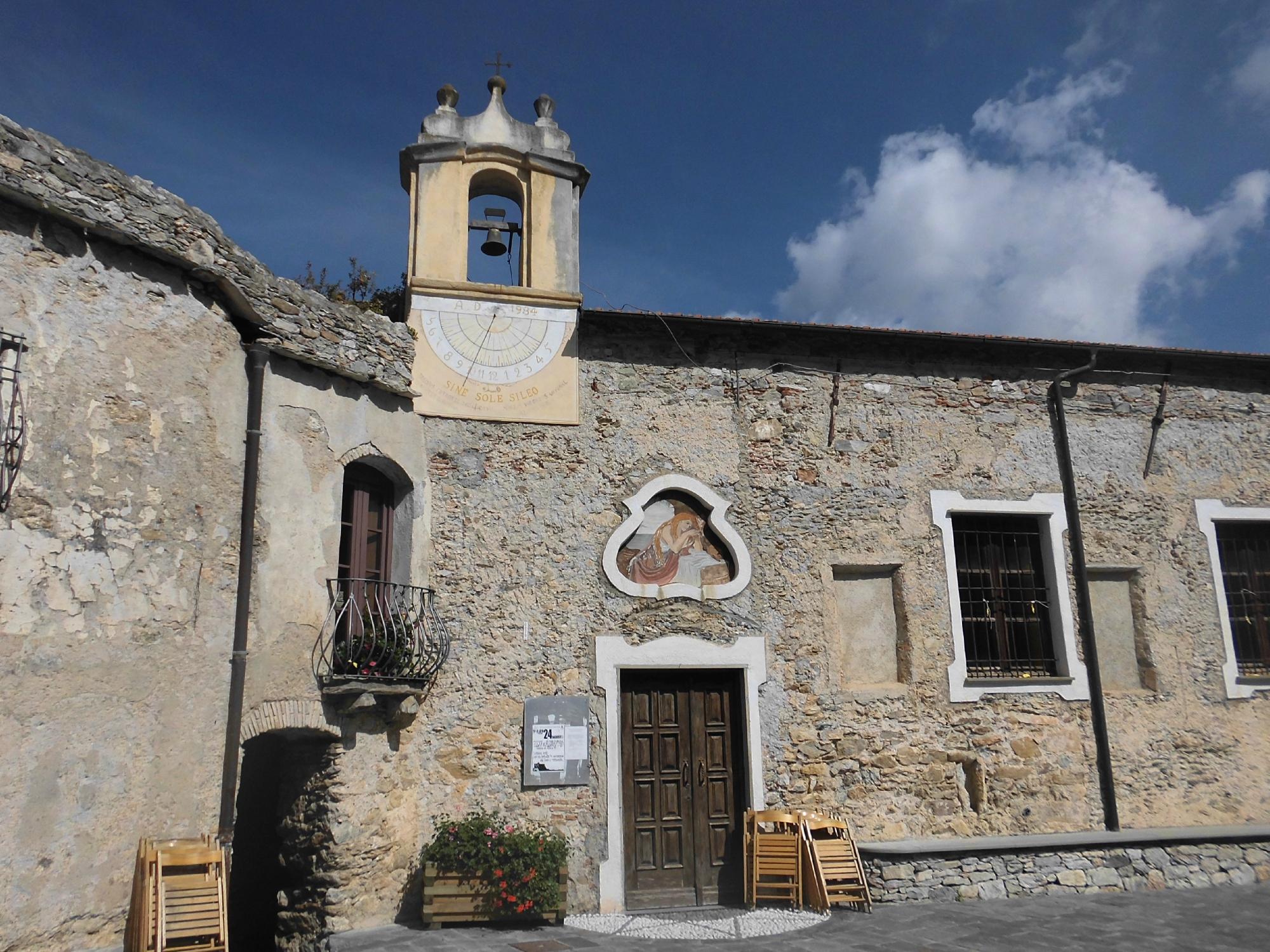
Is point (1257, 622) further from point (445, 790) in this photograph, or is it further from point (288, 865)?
point (288, 865)

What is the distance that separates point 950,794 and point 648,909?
3.17 meters

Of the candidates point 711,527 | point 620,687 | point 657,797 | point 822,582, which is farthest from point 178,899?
point 822,582

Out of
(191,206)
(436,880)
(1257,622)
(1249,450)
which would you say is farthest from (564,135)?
(1257,622)

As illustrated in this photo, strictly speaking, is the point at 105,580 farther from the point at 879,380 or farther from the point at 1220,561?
the point at 1220,561

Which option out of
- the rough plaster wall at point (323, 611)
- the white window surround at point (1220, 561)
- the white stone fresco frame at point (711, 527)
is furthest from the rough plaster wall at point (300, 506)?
the white window surround at point (1220, 561)

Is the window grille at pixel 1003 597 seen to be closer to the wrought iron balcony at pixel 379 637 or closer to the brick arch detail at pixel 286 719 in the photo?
the wrought iron balcony at pixel 379 637

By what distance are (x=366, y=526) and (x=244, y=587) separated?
1.56 metres

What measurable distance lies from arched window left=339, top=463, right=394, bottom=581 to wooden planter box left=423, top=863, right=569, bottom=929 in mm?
2573

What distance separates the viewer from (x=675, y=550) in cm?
916

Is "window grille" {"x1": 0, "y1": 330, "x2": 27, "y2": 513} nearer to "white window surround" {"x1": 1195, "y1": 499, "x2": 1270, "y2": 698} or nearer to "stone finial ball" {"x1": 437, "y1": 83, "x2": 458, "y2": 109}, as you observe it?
"stone finial ball" {"x1": 437, "y1": 83, "x2": 458, "y2": 109}

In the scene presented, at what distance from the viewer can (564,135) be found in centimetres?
1009

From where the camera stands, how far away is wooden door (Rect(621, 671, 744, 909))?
8523 millimetres

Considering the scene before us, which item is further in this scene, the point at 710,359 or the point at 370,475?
the point at 710,359

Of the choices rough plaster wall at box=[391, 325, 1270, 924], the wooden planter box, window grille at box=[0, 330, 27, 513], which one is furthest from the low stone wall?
window grille at box=[0, 330, 27, 513]
